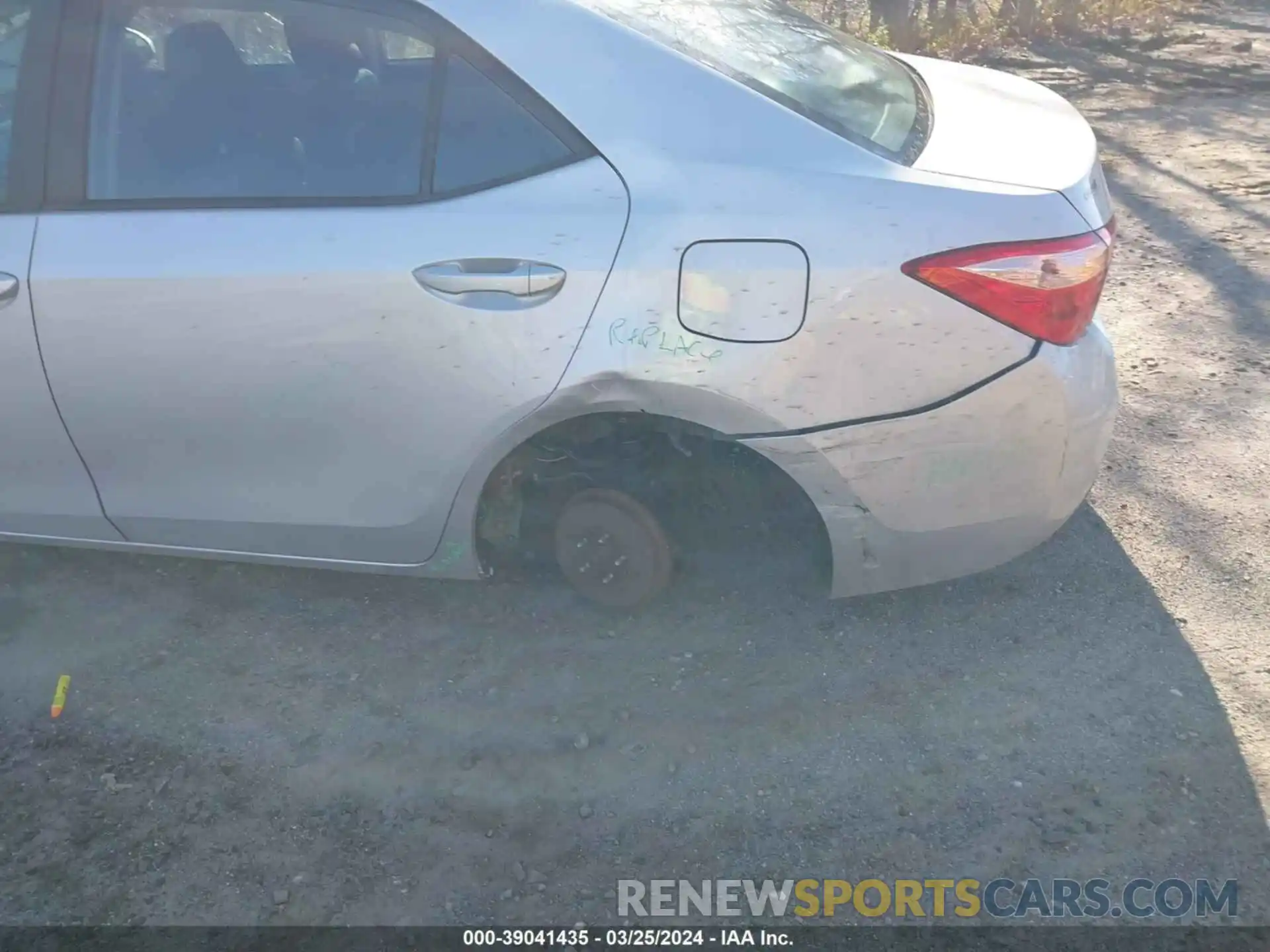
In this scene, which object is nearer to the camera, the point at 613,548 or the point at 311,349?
the point at 311,349

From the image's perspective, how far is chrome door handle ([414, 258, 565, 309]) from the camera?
258cm

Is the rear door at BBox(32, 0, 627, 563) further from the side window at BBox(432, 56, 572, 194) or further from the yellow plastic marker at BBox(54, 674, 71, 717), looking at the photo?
the yellow plastic marker at BBox(54, 674, 71, 717)

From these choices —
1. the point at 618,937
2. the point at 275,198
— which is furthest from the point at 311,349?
the point at 618,937

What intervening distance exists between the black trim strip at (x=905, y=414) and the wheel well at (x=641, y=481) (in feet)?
0.42

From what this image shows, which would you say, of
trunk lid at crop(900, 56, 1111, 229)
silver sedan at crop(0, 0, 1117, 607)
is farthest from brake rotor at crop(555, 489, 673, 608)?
trunk lid at crop(900, 56, 1111, 229)

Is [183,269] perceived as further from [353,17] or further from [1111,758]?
[1111,758]

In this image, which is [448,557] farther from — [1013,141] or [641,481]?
[1013,141]

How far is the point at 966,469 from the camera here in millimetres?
2646

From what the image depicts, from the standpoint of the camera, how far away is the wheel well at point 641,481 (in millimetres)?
2854

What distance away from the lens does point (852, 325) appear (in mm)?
2502

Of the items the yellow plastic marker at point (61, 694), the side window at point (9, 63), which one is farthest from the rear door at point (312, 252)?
the yellow plastic marker at point (61, 694)

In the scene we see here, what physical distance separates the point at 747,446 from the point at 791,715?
698 mm

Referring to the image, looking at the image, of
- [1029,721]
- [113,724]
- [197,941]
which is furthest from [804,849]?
[113,724]

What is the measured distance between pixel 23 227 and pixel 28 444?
59 cm
